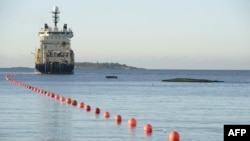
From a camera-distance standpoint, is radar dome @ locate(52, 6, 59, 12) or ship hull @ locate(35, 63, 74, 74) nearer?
ship hull @ locate(35, 63, 74, 74)

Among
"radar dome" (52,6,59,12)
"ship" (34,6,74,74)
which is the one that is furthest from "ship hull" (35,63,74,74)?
"radar dome" (52,6,59,12)

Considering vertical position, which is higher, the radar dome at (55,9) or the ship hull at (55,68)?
the radar dome at (55,9)

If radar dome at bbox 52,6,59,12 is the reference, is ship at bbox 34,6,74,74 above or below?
below

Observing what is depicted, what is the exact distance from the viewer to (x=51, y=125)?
132ft

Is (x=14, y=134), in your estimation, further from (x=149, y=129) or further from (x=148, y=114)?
→ (x=148, y=114)

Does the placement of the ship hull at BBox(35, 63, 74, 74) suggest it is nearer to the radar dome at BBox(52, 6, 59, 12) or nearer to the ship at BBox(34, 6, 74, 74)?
the ship at BBox(34, 6, 74, 74)

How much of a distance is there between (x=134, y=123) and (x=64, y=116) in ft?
27.1

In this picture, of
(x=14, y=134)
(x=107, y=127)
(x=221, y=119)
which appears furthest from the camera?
(x=221, y=119)

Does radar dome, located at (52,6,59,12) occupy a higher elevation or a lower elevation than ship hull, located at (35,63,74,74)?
higher

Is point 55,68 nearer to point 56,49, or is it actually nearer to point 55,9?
point 56,49

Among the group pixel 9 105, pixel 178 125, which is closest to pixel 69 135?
pixel 178 125

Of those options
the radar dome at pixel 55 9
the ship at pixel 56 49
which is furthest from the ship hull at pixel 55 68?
the radar dome at pixel 55 9

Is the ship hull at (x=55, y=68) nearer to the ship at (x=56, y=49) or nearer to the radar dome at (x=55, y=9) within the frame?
the ship at (x=56, y=49)

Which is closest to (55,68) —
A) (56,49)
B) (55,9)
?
(56,49)
